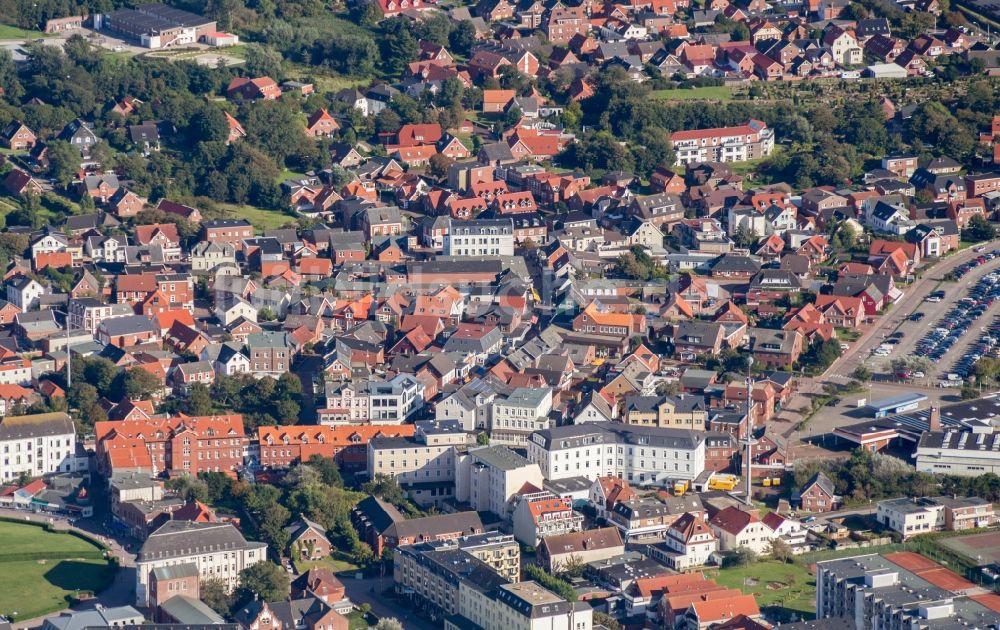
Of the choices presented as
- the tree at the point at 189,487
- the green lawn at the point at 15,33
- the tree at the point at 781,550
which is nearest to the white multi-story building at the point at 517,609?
the tree at the point at 781,550

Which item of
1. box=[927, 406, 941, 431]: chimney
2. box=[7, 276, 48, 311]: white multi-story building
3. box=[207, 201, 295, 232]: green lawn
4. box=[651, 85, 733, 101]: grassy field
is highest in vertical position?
box=[651, 85, 733, 101]: grassy field

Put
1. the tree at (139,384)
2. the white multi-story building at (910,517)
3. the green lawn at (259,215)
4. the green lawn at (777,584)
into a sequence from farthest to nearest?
the green lawn at (259,215) → the tree at (139,384) → the white multi-story building at (910,517) → the green lawn at (777,584)

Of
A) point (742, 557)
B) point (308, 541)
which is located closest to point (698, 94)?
point (742, 557)

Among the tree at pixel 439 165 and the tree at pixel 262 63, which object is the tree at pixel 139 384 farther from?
the tree at pixel 262 63

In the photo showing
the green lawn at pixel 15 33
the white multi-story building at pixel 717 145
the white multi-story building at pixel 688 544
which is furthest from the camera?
the green lawn at pixel 15 33

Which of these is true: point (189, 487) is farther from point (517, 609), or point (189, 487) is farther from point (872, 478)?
point (872, 478)

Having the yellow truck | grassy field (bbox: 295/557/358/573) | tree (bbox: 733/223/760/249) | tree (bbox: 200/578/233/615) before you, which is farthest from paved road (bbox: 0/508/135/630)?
tree (bbox: 733/223/760/249)

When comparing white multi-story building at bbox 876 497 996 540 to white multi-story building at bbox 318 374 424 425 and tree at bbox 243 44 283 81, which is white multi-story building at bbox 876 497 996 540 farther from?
tree at bbox 243 44 283 81
